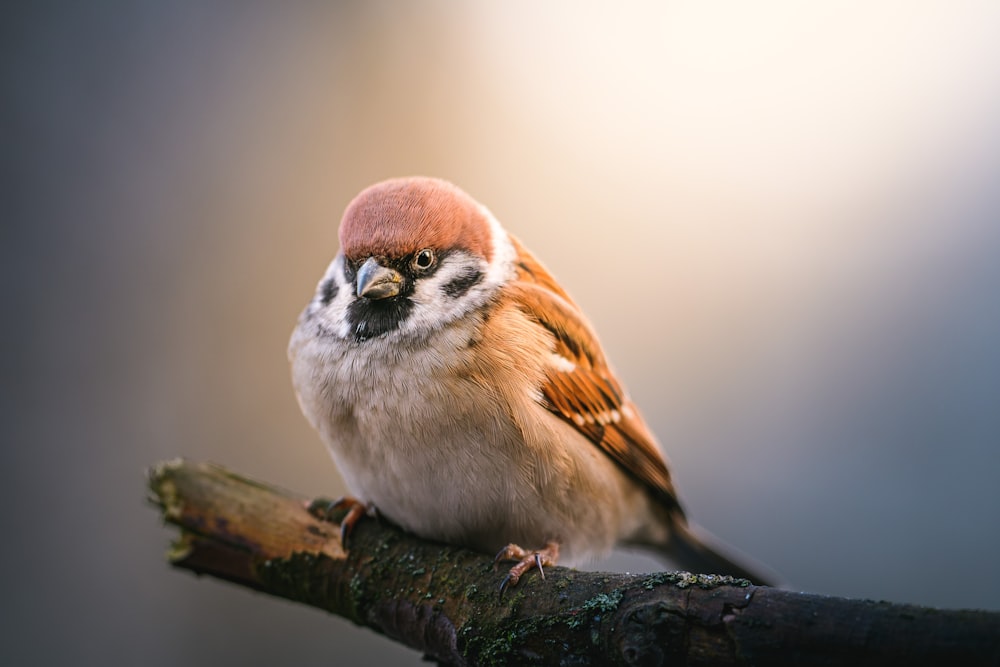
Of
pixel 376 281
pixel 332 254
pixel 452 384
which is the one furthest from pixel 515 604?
pixel 332 254

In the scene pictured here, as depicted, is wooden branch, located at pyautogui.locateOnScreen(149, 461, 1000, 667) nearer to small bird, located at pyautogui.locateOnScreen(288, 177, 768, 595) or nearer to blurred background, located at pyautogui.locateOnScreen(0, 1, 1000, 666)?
small bird, located at pyautogui.locateOnScreen(288, 177, 768, 595)

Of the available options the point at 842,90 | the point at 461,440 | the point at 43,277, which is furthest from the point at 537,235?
the point at 43,277

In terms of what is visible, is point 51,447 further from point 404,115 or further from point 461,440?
point 461,440

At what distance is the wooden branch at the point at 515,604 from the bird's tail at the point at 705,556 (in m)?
0.99

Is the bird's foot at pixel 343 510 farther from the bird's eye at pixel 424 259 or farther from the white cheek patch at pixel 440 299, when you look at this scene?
the bird's eye at pixel 424 259

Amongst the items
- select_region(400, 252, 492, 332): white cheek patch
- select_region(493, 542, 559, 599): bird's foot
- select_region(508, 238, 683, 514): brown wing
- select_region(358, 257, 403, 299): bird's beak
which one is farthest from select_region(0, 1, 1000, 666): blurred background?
select_region(493, 542, 559, 599): bird's foot

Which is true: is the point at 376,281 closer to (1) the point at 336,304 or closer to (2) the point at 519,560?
(1) the point at 336,304

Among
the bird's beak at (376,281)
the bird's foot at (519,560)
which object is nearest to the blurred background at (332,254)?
the bird's beak at (376,281)

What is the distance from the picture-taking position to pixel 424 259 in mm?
1874

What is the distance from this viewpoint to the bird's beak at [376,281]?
1.79 m

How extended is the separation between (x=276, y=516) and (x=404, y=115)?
5.31 feet

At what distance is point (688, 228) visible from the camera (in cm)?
325

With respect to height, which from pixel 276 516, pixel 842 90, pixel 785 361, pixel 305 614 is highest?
pixel 842 90

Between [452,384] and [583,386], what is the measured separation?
1.45 ft
